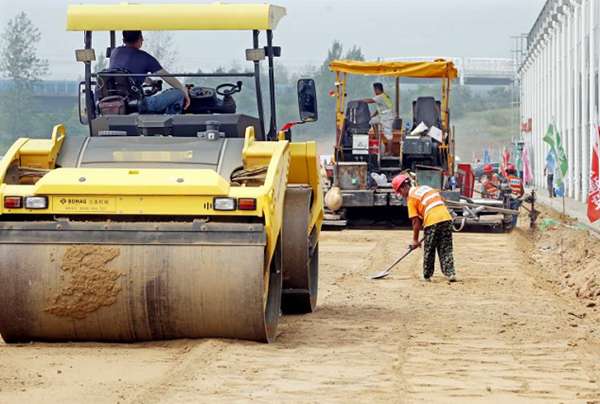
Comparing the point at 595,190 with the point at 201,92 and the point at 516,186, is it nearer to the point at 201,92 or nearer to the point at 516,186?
the point at 516,186

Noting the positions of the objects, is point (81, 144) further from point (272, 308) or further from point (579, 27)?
point (579, 27)

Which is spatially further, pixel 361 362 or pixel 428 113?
pixel 428 113

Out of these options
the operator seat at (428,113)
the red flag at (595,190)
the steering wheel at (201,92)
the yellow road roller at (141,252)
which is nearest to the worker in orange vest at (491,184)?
the operator seat at (428,113)

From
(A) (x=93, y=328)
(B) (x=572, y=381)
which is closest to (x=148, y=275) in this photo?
(A) (x=93, y=328)

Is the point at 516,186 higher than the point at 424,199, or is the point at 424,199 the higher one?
the point at 424,199

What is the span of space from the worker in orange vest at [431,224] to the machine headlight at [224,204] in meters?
6.07

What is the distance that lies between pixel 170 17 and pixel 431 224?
550 cm

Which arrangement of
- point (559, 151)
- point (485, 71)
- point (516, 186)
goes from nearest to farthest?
point (516, 186) < point (559, 151) < point (485, 71)

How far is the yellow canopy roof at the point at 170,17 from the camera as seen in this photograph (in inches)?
384

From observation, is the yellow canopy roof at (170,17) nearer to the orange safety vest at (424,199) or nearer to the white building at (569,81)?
the orange safety vest at (424,199)

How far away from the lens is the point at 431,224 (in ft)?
46.8

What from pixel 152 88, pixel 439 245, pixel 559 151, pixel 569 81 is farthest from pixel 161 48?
pixel 569 81

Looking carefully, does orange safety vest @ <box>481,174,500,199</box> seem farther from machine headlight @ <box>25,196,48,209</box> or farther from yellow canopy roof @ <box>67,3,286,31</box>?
machine headlight @ <box>25,196,48,209</box>

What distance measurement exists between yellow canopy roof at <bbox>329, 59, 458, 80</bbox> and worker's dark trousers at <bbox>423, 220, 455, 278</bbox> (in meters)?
9.04
